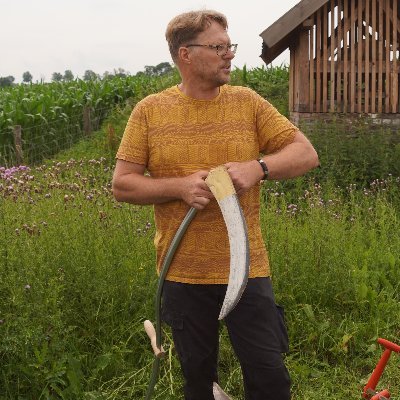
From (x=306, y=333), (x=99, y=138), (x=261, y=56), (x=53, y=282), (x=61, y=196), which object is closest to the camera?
(x=53, y=282)

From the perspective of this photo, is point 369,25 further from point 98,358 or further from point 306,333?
point 98,358

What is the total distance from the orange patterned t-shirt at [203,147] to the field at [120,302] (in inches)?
55.4

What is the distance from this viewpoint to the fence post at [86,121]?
18.1m

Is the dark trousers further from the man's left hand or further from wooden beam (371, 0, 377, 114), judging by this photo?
wooden beam (371, 0, 377, 114)

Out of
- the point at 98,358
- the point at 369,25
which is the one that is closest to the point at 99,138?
the point at 369,25

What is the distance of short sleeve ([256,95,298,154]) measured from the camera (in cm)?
302

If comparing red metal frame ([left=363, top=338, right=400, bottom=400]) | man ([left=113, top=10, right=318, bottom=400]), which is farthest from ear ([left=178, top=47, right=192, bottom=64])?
red metal frame ([left=363, top=338, right=400, bottom=400])

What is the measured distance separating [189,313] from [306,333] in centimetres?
210

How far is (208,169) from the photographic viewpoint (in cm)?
299

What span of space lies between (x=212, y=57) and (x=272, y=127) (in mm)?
368

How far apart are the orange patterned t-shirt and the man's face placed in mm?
111

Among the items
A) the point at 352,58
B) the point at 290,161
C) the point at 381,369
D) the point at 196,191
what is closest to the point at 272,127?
the point at 290,161

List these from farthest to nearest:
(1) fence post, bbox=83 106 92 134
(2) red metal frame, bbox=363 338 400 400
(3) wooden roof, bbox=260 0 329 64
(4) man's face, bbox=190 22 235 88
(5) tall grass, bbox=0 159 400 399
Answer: (1) fence post, bbox=83 106 92 134
(3) wooden roof, bbox=260 0 329 64
(5) tall grass, bbox=0 159 400 399
(4) man's face, bbox=190 22 235 88
(2) red metal frame, bbox=363 338 400 400

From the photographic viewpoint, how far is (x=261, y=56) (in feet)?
42.6
